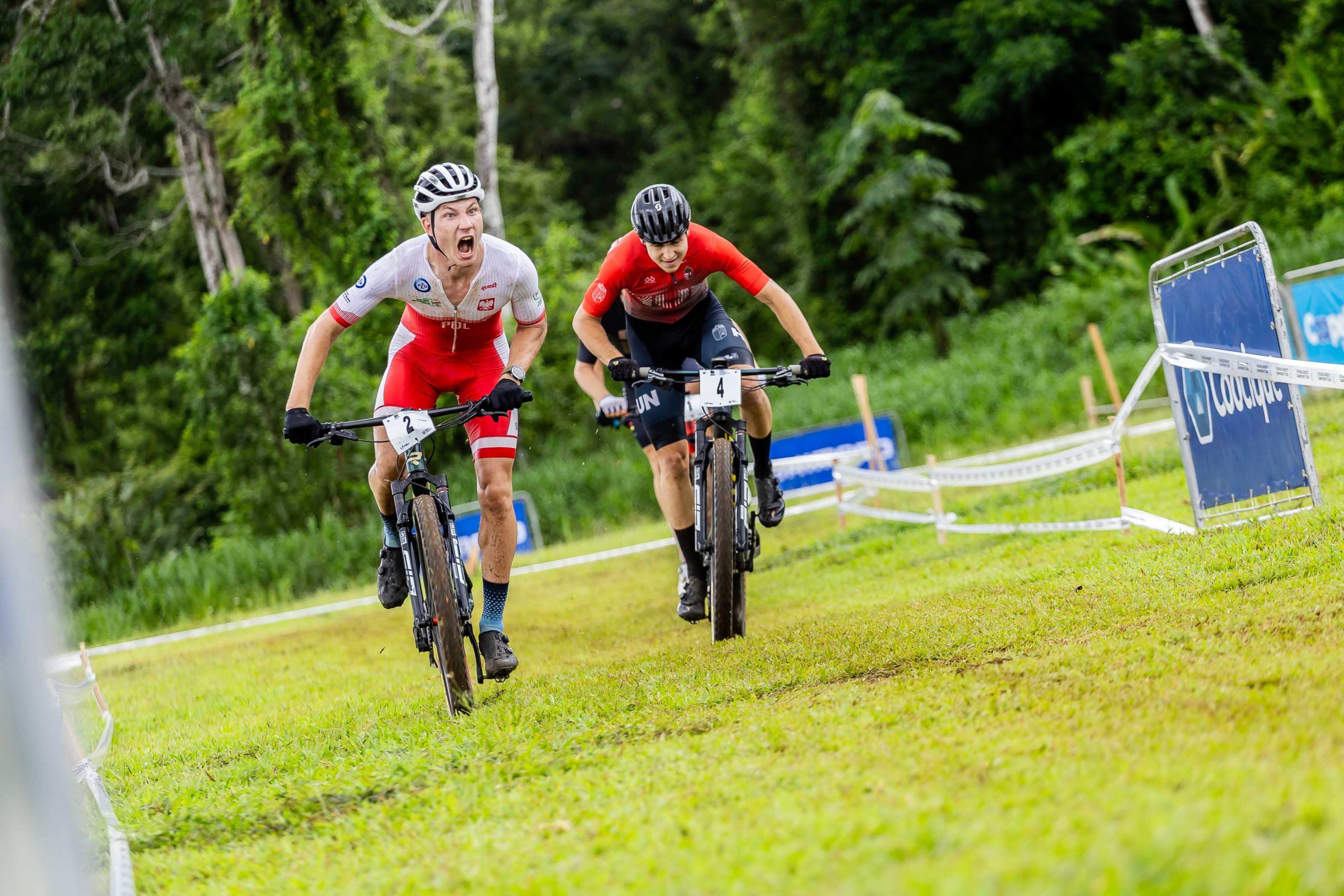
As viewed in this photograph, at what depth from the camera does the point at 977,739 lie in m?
3.99

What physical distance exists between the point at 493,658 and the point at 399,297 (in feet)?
5.90

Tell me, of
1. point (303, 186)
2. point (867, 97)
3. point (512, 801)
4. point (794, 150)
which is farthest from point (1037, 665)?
point (794, 150)

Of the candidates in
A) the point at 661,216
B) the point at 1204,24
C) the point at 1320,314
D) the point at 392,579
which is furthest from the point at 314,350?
the point at 1204,24

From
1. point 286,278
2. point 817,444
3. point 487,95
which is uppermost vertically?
point 487,95

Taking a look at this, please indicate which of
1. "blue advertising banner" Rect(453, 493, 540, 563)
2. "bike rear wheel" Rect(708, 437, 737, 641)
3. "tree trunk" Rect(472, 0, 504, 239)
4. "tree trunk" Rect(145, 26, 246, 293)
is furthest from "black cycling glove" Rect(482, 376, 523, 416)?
"tree trunk" Rect(145, 26, 246, 293)

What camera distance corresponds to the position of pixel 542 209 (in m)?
42.1

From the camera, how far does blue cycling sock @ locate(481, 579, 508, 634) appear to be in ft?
22.0

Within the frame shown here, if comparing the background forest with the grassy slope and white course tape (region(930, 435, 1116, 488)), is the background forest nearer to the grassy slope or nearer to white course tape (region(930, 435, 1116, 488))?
white course tape (region(930, 435, 1116, 488))

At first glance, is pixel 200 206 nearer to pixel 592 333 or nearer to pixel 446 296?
pixel 592 333

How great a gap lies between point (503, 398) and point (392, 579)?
4.16 ft

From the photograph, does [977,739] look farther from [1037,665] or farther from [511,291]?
[511,291]

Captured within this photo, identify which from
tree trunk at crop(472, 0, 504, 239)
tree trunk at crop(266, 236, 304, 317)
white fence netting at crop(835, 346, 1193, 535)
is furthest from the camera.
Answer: tree trunk at crop(266, 236, 304, 317)

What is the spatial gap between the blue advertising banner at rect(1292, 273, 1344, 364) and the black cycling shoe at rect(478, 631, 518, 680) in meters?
10.6

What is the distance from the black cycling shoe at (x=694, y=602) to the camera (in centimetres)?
763
